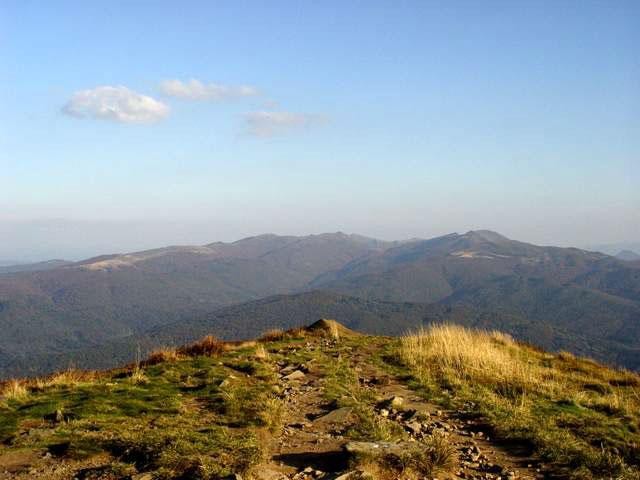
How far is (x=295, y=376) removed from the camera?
15172 millimetres

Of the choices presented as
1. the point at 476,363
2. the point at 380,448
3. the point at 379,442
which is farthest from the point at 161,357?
the point at 380,448

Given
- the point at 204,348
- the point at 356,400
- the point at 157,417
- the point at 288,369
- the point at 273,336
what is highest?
the point at 157,417

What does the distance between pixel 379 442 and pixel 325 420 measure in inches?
90.4

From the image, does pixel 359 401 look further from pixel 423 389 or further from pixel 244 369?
pixel 244 369

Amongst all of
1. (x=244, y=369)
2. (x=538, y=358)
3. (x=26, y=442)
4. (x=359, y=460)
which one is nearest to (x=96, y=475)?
(x=26, y=442)

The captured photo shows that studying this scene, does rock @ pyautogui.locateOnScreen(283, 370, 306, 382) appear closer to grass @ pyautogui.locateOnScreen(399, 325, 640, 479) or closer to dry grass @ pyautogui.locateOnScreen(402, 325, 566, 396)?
grass @ pyautogui.locateOnScreen(399, 325, 640, 479)

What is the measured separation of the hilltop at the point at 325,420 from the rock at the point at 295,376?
0.10 ft

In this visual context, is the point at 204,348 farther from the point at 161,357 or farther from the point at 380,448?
the point at 380,448

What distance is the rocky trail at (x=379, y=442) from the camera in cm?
815

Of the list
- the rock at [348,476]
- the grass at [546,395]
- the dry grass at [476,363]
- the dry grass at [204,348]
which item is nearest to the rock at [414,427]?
the grass at [546,395]

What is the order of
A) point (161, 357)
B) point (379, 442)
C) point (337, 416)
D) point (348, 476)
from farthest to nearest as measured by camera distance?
point (161, 357)
point (337, 416)
point (379, 442)
point (348, 476)

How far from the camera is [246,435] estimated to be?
31.4ft

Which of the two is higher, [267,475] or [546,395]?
[267,475]

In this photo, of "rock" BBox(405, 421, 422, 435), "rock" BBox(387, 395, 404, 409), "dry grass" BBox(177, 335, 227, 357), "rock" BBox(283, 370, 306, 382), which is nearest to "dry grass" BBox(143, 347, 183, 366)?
"dry grass" BBox(177, 335, 227, 357)
